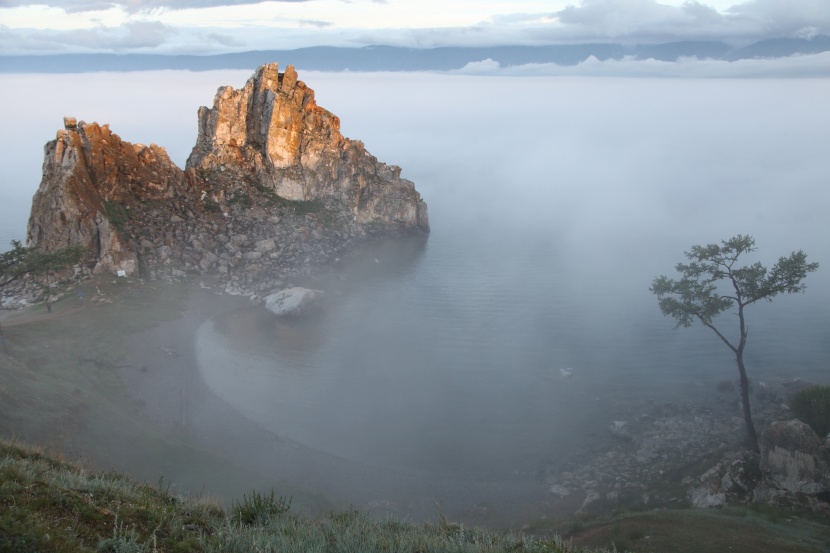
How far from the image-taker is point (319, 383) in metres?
35.4

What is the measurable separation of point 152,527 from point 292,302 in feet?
123

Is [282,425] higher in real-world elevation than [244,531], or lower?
lower

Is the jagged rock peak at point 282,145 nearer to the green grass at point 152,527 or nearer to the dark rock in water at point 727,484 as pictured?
the dark rock in water at point 727,484

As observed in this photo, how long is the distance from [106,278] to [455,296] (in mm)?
28549

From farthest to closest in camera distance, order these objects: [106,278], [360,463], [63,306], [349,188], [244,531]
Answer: [349,188] → [106,278] → [63,306] → [360,463] → [244,531]

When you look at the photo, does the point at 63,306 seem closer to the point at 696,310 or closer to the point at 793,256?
the point at 696,310

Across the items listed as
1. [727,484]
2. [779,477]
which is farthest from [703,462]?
[779,477]

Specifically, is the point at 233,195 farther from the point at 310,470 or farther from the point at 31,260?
the point at 310,470

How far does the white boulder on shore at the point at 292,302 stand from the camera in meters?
46.0

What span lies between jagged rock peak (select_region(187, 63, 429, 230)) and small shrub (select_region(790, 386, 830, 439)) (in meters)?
48.4

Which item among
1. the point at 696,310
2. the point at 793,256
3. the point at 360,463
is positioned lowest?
the point at 360,463

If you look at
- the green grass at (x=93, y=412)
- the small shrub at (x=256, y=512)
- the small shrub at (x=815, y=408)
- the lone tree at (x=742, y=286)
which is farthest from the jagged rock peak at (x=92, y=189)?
the small shrub at (x=815, y=408)

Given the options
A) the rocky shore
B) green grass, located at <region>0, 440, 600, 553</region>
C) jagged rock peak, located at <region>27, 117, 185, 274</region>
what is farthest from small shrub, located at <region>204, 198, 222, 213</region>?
green grass, located at <region>0, 440, 600, 553</region>

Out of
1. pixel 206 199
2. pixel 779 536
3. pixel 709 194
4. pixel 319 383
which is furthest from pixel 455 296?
pixel 709 194
